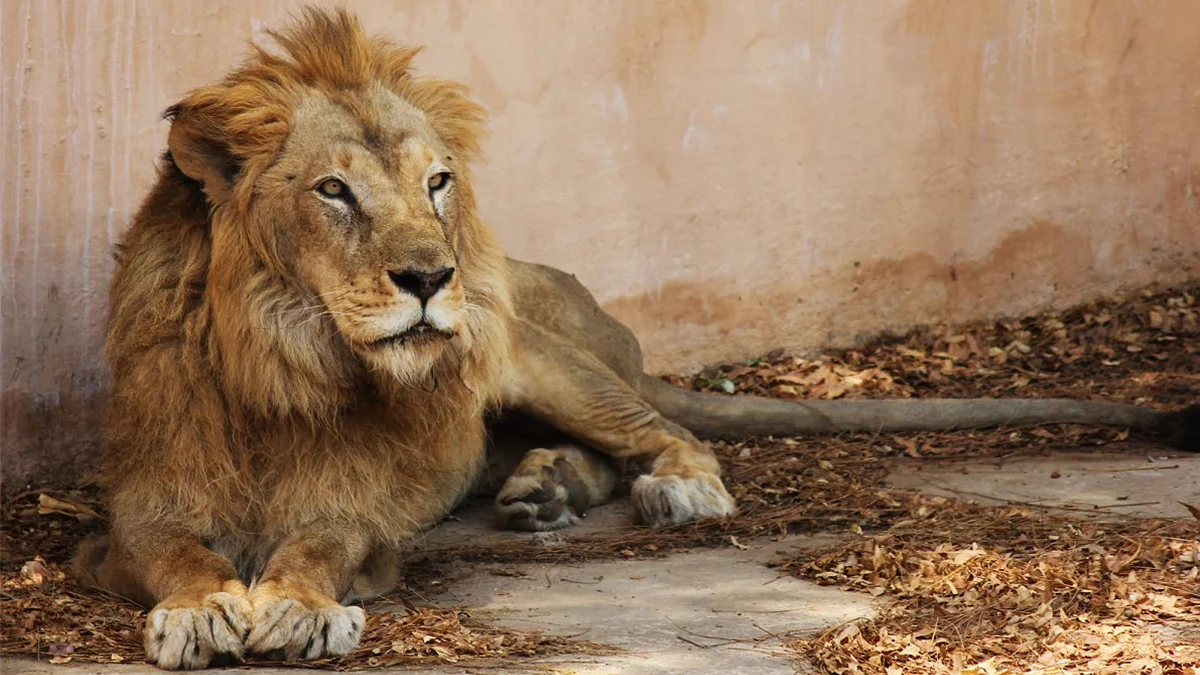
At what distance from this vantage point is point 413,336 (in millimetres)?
3729

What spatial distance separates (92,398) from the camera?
5145 mm

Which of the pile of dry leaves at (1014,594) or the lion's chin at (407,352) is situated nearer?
the pile of dry leaves at (1014,594)

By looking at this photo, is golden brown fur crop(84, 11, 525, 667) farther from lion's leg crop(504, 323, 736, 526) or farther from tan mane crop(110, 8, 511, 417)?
lion's leg crop(504, 323, 736, 526)

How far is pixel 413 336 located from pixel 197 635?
32.8 inches

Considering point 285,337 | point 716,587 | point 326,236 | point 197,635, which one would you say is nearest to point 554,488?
point 716,587

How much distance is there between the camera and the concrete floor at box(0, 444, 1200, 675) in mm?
3531

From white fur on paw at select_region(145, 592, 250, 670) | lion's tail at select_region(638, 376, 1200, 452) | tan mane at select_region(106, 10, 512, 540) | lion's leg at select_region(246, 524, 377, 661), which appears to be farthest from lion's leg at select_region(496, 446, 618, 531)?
white fur on paw at select_region(145, 592, 250, 670)

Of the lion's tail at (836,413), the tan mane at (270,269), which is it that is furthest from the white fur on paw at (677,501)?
the tan mane at (270,269)

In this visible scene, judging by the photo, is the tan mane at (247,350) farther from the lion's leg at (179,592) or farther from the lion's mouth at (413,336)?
the lion's mouth at (413,336)

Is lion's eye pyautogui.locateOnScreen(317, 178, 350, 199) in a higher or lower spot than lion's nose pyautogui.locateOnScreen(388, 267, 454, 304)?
higher

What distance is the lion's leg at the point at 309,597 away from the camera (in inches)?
133

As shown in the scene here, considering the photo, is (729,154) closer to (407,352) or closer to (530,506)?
(530,506)

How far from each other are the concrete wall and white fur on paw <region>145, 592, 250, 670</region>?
6.27 ft

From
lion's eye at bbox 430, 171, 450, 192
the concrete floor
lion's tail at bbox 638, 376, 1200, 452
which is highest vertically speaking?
lion's eye at bbox 430, 171, 450, 192
